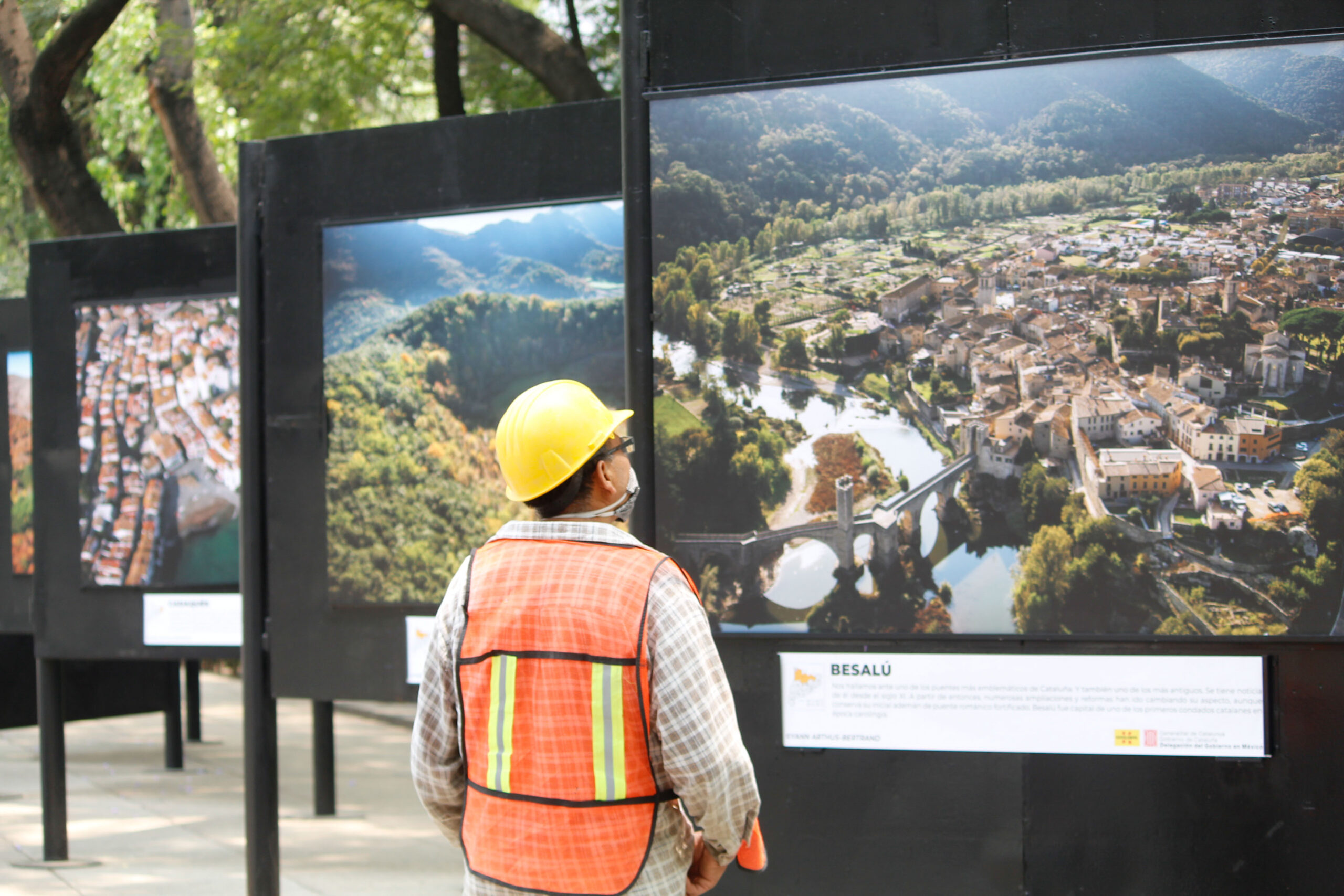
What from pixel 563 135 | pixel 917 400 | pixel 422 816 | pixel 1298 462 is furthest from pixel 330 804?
pixel 1298 462

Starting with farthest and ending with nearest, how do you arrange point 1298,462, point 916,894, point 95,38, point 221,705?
point 221,705 < point 95,38 < point 916,894 < point 1298,462

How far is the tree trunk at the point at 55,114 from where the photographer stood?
8852 millimetres

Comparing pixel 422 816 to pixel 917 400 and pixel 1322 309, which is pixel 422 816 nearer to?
pixel 917 400

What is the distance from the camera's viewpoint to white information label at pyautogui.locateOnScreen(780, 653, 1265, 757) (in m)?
3.56

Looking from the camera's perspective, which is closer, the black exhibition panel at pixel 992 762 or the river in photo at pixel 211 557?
the black exhibition panel at pixel 992 762

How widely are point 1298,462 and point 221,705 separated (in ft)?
38.6

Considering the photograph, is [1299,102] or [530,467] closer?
[530,467]

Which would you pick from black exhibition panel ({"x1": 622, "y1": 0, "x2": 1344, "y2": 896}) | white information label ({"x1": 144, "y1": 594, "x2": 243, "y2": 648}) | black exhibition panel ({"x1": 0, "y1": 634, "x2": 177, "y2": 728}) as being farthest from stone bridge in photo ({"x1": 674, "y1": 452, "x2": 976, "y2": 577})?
black exhibition panel ({"x1": 0, "y1": 634, "x2": 177, "y2": 728})

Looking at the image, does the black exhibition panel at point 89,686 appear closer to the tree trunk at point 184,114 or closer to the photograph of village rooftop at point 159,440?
the photograph of village rooftop at point 159,440

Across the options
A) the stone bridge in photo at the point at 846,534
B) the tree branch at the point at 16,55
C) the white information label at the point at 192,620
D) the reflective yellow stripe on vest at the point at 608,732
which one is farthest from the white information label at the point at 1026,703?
the tree branch at the point at 16,55

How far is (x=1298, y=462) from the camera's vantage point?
3.52 m

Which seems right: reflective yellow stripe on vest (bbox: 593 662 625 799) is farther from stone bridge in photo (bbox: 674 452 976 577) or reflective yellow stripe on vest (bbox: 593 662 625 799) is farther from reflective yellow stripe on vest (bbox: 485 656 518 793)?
stone bridge in photo (bbox: 674 452 976 577)

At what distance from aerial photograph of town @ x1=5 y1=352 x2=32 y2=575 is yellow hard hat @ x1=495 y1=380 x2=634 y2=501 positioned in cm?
671

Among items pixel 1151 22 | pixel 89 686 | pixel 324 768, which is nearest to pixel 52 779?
pixel 324 768
